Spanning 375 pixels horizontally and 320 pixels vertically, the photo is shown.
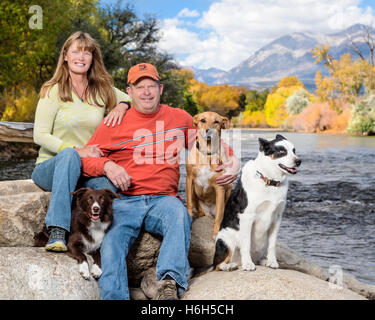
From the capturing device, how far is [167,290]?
3.49 metres

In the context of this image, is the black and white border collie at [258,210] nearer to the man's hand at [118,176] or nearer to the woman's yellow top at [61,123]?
the man's hand at [118,176]

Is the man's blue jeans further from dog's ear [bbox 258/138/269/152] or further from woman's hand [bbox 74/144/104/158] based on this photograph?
dog's ear [bbox 258/138/269/152]

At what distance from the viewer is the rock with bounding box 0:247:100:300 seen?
338 cm

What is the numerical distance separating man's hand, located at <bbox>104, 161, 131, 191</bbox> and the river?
1338 millimetres

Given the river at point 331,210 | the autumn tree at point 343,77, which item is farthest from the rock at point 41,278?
the autumn tree at point 343,77

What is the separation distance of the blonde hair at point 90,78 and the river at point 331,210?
54.5 inches

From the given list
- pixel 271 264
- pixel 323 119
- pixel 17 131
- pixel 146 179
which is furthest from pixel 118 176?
pixel 323 119

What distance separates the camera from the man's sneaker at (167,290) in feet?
11.4

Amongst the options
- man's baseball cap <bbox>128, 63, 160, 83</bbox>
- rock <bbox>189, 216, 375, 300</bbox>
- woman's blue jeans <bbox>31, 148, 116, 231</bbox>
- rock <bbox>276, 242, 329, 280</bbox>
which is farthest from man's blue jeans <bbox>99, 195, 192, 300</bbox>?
rock <bbox>276, 242, 329, 280</bbox>

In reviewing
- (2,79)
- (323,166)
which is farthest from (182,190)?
(2,79)

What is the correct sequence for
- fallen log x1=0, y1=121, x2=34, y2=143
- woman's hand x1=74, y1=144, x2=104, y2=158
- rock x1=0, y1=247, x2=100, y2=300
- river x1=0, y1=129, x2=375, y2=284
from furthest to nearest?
1. river x1=0, y1=129, x2=375, y2=284
2. fallen log x1=0, y1=121, x2=34, y2=143
3. woman's hand x1=74, y1=144, x2=104, y2=158
4. rock x1=0, y1=247, x2=100, y2=300

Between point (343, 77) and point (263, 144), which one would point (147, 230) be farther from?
point (343, 77)

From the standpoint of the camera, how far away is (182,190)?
13.6 meters

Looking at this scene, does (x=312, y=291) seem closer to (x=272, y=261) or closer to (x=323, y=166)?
(x=272, y=261)
